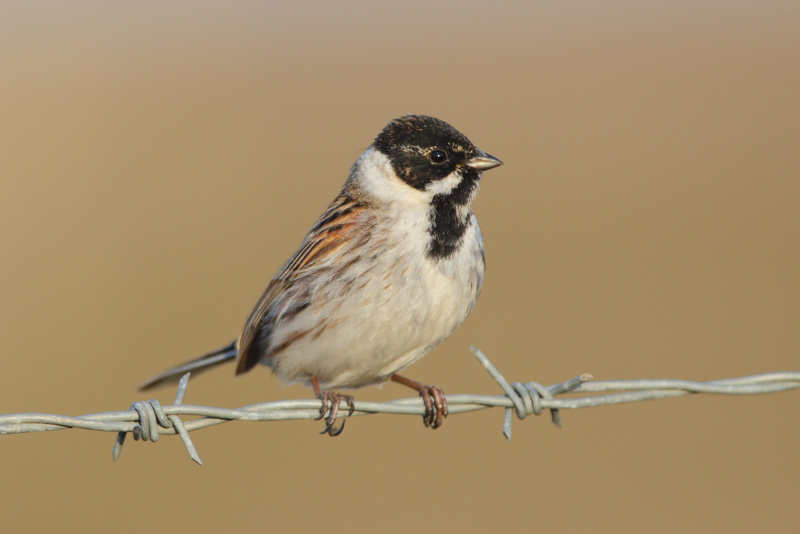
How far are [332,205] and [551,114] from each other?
915 cm

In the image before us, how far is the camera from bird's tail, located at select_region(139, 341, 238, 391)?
16.3ft

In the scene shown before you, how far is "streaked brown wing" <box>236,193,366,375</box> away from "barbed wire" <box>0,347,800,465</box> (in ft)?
2.81

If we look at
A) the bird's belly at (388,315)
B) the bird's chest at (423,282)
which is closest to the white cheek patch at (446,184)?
the bird's chest at (423,282)

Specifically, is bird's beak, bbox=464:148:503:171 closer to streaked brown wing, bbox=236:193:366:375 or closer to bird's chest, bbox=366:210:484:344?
bird's chest, bbox=366:210:484:344

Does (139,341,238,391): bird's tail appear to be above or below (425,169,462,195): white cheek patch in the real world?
below

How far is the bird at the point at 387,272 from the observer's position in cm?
397

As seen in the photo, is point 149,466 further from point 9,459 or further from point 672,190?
point 672,190

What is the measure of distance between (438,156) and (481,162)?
21 centimetres

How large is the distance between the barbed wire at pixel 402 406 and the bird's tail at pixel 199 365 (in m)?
1.62

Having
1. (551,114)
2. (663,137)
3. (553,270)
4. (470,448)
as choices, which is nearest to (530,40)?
(551,114)

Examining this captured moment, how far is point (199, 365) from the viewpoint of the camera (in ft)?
16.9

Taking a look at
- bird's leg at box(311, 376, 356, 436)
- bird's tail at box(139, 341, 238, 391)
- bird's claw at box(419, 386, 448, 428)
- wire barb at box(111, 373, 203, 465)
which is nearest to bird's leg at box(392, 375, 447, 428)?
bird's claw at box(419, 386, 448, 428)

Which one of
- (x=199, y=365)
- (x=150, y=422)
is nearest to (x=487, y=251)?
(x=199, y=365)

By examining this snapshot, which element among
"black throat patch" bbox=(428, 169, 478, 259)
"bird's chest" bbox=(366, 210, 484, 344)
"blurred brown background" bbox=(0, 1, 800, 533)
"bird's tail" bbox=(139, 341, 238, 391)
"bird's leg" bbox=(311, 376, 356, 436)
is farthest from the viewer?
"blurred brown background" bbox=(0, 1, 800, 533)
